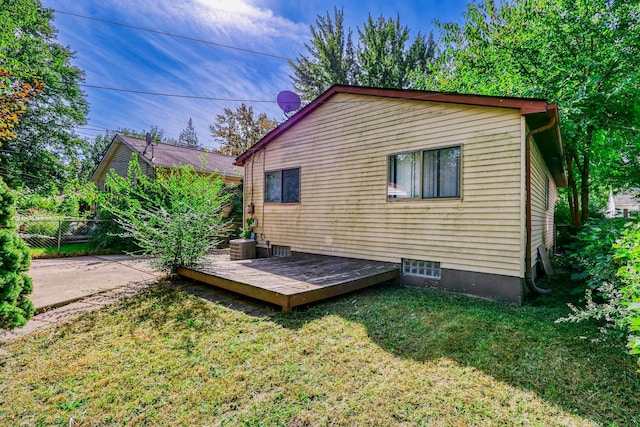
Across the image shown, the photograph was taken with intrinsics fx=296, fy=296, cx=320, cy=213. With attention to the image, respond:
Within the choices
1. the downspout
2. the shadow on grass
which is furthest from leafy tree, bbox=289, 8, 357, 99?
the shadow on grass

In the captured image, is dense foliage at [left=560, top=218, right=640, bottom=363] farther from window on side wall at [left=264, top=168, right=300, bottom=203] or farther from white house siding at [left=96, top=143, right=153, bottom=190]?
white house siding at [left=96, top=143, right=153, bottom=190]

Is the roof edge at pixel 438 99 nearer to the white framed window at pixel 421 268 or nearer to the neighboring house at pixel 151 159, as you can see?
the white framed window at pixel 421 268

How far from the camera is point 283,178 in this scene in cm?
871

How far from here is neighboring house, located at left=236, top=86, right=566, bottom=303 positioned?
490 cm

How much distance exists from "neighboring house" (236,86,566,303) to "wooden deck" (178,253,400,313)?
1.88ft

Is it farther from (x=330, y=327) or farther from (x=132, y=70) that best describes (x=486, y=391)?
(x=132, y=70)

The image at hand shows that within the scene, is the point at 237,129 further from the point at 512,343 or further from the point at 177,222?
the point at 512,343

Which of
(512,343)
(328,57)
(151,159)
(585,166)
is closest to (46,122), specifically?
(151,159)

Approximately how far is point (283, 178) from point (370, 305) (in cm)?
504

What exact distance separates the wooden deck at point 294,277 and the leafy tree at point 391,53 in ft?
57.5

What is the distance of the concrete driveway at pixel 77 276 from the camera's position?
198 inches

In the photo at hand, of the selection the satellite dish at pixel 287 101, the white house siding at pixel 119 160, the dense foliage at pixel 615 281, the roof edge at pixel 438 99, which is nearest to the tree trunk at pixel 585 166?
the dense foliage at pixel 615 281

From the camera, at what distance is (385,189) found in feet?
21.2

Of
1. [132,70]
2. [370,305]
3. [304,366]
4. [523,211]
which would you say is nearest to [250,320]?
[304,366]
